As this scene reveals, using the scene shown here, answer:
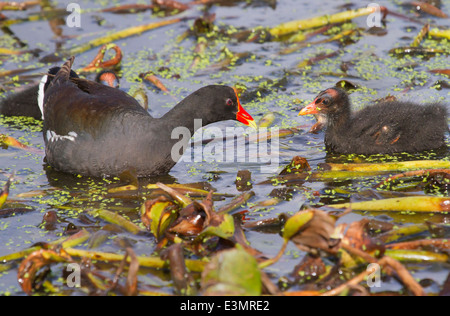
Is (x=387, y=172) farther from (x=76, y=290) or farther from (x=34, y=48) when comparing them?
(x=34, y=48)

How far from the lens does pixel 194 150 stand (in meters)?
5.59

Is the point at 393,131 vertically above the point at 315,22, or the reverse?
the point at 315,22

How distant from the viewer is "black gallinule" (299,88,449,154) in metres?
5.31

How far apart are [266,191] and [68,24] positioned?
14.8ft

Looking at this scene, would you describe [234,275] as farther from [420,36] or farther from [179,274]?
[420,36]

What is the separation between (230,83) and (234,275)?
3.79 m

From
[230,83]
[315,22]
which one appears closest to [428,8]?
[315,22]

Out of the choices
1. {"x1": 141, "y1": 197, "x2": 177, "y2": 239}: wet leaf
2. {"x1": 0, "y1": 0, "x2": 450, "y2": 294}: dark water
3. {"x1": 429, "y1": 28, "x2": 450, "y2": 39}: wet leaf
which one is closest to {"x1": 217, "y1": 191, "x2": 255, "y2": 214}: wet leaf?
{"x1": 0, "y1": 0, "x2": 450, "y2": 294}: dark water

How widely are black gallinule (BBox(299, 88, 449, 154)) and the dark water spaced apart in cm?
14

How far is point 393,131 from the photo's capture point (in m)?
5.31

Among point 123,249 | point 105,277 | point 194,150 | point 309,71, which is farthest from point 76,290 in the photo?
point 309,71

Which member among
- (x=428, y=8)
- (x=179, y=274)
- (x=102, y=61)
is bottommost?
(x=179, y=274)

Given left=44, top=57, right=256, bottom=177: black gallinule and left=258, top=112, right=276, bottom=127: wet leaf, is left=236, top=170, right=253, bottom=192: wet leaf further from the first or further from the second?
left=258, top=112, right=276, bottom=127: wet leaf

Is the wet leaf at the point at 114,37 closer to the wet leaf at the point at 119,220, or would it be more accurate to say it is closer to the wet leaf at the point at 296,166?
the wet leaf at the point at 296,166
